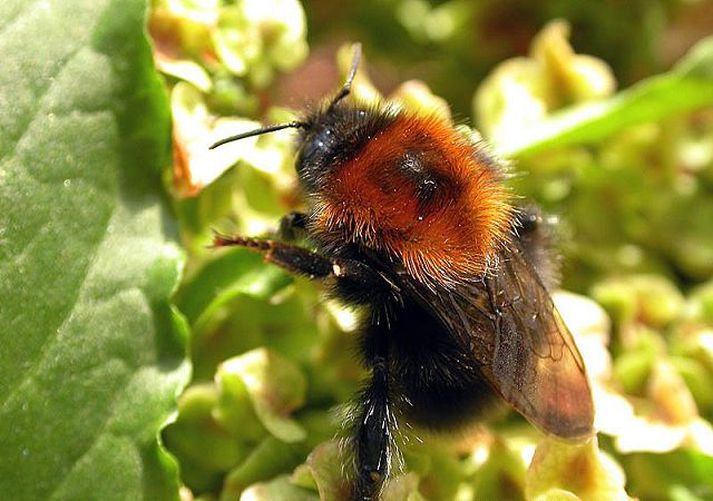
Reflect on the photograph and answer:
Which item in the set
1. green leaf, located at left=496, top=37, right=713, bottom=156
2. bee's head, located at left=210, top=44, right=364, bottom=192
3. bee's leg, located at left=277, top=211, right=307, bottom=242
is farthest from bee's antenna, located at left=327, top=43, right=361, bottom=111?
green leaf, located at left=496, top=37, right=713, bottom=156

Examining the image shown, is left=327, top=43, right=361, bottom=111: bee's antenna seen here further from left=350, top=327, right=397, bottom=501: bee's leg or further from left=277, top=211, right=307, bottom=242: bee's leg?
left=350, top=327, right=397, bottom=501: bee's leg

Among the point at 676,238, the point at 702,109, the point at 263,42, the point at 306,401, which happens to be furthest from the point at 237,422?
the point at 702,109

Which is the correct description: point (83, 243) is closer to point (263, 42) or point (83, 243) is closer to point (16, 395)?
point (16, 395)

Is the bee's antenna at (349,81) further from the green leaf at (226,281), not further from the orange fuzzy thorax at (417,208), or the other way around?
the green leaf at (226,281)

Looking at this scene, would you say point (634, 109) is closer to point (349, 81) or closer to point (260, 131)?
point (349, 81)

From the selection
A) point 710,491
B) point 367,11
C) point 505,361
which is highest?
point 505,361

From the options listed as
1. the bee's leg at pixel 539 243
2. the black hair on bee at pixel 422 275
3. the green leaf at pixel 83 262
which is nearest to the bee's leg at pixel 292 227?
the black hair on bee at pixel 422 275
